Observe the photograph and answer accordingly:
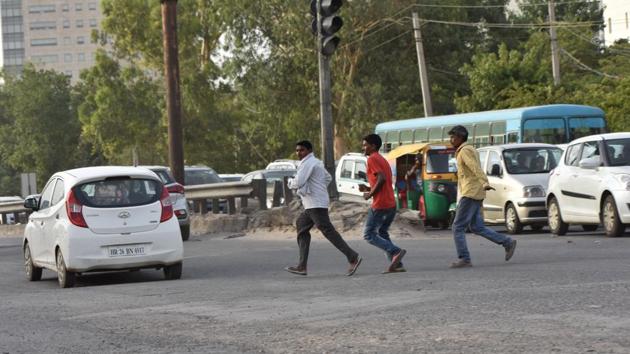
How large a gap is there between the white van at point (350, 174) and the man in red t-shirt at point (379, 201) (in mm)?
17337

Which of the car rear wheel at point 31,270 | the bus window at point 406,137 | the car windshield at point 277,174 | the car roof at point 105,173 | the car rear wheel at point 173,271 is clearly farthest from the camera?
the bus window at point 406,137

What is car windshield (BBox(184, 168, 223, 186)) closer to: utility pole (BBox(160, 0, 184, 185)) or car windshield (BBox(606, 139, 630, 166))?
utility pole (BBox(160, 0, 184, 185))

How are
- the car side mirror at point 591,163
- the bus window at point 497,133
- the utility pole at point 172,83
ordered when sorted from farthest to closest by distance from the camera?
the bus window at point 497,133 < the utility pole at point 172,83 < the car side mirror at point 591,163

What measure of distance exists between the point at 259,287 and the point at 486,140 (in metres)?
25.9

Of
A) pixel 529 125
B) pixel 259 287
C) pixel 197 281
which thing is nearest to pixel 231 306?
pixel 259 287

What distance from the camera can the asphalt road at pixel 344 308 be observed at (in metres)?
10.1

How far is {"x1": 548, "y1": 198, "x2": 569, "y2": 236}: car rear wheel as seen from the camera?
24.5 m

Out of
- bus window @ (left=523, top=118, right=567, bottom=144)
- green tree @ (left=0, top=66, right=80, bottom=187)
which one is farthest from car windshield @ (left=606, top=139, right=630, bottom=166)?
green tree @ (left=0, top=66, right=80, bottom=187)

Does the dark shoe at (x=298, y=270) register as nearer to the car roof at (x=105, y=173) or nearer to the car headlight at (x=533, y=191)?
the car roof at (x=105, y=173)

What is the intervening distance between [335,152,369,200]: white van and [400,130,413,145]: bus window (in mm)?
10727

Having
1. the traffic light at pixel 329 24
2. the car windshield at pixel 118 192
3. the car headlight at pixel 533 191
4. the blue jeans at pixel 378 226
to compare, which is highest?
the traffic light at pixel 329 24

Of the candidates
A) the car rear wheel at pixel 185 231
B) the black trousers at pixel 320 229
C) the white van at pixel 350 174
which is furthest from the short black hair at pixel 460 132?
the white van at pixel 350 174

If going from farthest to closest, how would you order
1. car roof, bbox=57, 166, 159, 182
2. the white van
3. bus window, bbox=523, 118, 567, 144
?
1. bus window, bbox=523, 118, 567, 144
2. the white van
3. car roof, bbox=57, 166, 159, 182

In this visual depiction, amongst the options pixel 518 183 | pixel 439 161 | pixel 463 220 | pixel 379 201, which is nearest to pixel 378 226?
pixel 379 201
